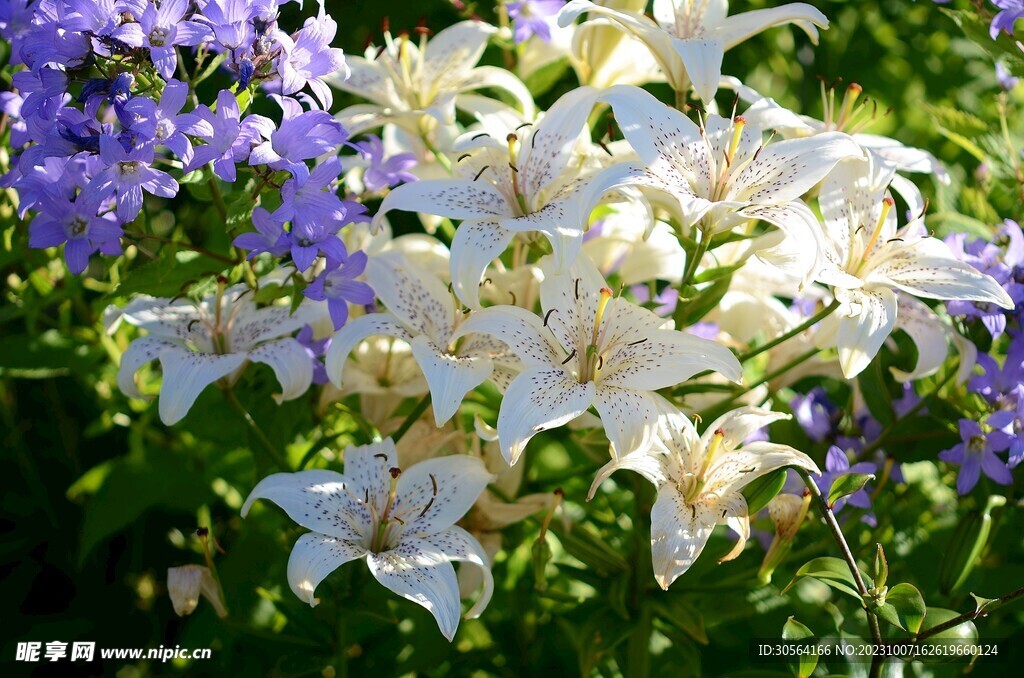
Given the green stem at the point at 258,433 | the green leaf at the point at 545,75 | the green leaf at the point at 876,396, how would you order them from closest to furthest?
the green stem at the point at 258,433
the green leaf at the point at 876,396
the green leaf at the point at 545,75

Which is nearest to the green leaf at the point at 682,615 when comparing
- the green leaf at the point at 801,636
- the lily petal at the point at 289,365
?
the green leaf at the point at 801,636

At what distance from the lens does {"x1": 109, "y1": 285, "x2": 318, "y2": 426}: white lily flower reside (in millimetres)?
1017

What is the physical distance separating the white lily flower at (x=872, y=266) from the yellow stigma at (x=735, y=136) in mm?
115

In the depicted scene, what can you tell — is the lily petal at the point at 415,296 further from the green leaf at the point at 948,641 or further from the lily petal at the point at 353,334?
the green leaf at the point at 948,641

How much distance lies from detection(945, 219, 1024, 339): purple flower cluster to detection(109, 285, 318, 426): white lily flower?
70 centimetres

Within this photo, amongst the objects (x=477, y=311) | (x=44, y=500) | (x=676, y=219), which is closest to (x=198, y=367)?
(x=477, y=311)

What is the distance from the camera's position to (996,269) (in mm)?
1108

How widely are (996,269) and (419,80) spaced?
0.70m

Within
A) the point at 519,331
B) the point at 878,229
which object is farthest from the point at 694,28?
the point at 519,331

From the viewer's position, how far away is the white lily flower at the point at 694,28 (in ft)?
3.27

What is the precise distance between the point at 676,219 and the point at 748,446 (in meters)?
0.24

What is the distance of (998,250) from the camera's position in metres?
1.14

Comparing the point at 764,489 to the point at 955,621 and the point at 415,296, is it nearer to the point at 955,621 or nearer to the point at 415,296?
the point at 955,621

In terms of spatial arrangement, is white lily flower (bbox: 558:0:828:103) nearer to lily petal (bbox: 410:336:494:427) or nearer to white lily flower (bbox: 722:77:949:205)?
white lily flower (bbox: 722:77:949:205)
